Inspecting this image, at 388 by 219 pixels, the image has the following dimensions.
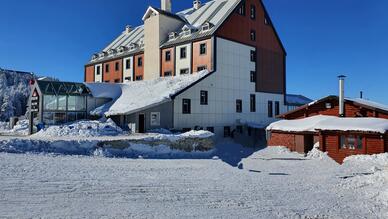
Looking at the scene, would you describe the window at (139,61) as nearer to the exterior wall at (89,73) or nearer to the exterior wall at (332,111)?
the exterior wall at (89,73)

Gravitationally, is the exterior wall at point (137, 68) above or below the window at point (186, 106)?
above

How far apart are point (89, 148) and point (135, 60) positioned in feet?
82.8

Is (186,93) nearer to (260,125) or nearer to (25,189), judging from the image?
(260,125)

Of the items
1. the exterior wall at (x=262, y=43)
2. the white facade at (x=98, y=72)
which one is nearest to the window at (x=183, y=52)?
the exterior wall at (x=262, y=43)

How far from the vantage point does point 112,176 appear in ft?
47.3

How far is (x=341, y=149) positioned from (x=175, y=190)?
15146 mm

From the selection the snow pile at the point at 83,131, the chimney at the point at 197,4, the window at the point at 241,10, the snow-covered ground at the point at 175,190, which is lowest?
the snow-covered ground at the point at 175,190

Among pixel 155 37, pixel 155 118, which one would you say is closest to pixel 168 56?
pixel 155 37

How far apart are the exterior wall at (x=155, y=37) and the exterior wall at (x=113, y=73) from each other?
5.74 meters

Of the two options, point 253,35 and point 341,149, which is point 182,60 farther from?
point 341,149

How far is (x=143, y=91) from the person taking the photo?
118 feet

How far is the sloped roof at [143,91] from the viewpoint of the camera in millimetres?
30303

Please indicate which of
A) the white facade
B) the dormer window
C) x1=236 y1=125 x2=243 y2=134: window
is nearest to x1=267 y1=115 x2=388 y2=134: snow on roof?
x1=236 y1=125 x2=243 y2=134: window

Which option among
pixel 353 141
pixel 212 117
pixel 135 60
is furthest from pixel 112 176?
pixel 135 60
